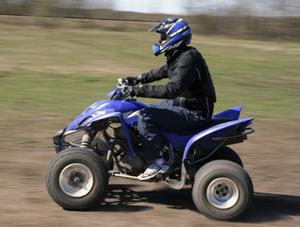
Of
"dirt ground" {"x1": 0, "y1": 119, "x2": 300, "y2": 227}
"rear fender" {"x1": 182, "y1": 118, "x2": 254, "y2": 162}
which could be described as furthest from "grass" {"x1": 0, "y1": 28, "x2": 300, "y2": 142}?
"rear fender" {"x1": 182, "y1": 118, "x2": 254, "y2": 162}

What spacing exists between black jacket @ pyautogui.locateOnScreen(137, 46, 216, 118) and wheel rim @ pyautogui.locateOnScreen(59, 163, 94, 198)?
105 cm

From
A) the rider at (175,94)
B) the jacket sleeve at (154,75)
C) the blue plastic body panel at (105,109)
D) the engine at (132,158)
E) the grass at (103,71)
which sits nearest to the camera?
the rider at (175,94)

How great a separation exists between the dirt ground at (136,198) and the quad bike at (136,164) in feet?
0.68

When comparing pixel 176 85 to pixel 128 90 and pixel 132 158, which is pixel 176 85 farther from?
pixel 132 158

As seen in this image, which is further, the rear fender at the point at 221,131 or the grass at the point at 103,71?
the grass at the point at 103,71

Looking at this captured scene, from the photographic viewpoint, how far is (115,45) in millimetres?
21766

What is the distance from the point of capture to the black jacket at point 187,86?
473 cm

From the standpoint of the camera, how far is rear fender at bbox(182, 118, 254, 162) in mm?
4736

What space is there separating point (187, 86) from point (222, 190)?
121 centimetres

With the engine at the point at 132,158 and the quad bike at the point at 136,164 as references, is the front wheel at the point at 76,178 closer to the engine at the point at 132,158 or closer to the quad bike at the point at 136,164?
the quad bike at the point at 136,164

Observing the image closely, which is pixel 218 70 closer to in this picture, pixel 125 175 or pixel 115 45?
pixel 115 45

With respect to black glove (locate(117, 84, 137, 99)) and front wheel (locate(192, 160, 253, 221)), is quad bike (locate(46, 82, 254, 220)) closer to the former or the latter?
front wheel (locate(192, 160, 253, 221))

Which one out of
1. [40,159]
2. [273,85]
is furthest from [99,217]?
[273,85]

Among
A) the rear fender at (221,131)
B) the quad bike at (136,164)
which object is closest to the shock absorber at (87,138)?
the quad bike at (136,164)
